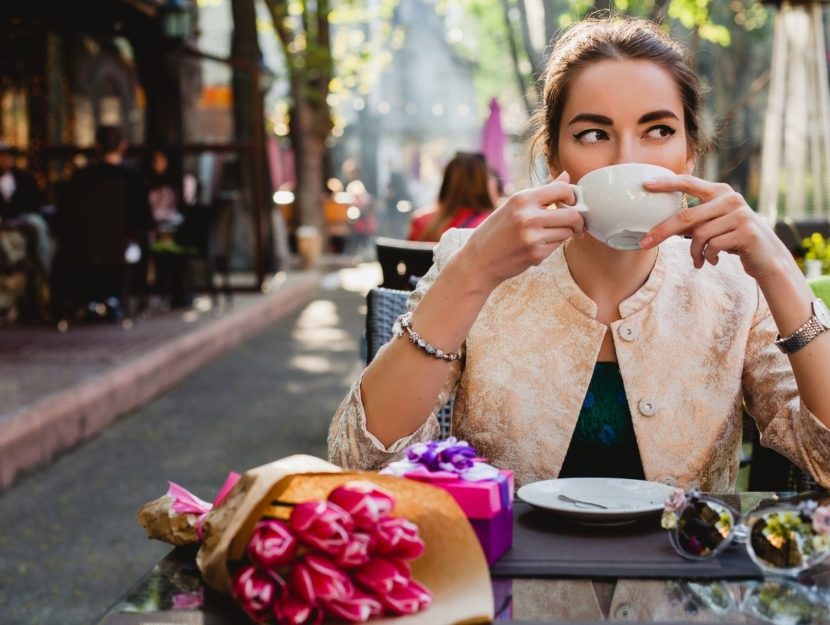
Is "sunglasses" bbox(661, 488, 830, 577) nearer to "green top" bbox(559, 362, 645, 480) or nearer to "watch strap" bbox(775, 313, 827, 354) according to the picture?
"watch strap" bbox(775, 313, 827, 354)

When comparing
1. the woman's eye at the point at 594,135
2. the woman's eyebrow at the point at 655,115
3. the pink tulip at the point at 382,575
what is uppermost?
the woman's eyebrow at the point at 655,115

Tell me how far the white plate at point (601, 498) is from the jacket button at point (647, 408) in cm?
33

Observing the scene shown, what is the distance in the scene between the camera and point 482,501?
55.2 inches

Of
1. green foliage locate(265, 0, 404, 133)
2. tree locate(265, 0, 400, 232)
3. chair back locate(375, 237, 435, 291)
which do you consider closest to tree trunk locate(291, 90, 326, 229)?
tree locate(265, 0, 400, 232)

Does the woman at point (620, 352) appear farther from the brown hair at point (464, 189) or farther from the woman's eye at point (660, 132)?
the brown hair at point (464, 189)

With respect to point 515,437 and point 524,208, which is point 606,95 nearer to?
point 524,208

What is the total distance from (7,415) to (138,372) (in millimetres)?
1977

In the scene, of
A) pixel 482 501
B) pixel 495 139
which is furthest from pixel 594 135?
pixel 495 139

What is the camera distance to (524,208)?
1.68m

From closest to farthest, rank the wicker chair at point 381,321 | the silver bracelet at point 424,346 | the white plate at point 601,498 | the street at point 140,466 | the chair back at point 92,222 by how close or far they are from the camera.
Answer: the white plate at point 601,498 < the silver bracelet at point 424,346 < the wicker chair at point 381,321 < the street at point 140,466 < the chair back at point 92,222

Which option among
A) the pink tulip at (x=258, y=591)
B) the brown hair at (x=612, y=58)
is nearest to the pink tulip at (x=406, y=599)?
the pink tulip at (x=258, y=591)

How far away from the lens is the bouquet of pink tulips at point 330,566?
46.2 inches

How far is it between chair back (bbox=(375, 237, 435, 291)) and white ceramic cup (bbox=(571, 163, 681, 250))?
2753 mm

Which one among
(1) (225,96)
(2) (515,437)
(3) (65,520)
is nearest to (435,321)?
(2) (515,437)
